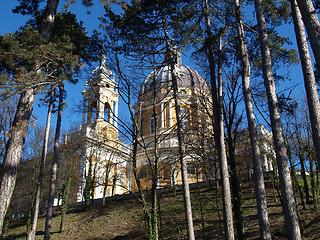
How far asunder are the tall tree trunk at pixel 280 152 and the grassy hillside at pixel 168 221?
4753mm

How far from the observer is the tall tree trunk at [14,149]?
7551 millimetres

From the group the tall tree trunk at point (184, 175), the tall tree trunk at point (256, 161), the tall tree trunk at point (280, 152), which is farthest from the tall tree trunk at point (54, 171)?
the tall tree trunk at point (280, 152)

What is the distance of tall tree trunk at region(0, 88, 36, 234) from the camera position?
7.55 meters

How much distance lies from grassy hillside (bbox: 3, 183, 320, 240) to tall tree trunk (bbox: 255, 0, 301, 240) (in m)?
4.75

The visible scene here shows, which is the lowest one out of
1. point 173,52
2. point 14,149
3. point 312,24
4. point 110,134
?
point 14,149

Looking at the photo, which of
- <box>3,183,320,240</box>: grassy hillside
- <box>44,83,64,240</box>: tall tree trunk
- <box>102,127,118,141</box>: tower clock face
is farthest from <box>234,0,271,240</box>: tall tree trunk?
<box>44,83,64,240</box>: tall tree trunk

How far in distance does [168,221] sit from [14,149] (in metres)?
9.87

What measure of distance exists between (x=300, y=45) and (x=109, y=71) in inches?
235

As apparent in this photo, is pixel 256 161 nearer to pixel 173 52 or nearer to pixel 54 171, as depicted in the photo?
pixel 173 52

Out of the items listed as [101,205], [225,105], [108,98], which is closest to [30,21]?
Result: [225,105]

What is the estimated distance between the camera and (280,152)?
6836 mm

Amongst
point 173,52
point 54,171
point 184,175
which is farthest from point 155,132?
point 54,171

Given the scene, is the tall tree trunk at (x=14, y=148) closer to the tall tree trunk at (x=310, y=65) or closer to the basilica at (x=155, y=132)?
the basilica at (x=155, y=132)

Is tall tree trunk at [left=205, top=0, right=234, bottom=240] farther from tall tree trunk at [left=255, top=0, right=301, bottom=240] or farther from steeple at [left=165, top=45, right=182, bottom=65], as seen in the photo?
tall tree trunk at [left=255, top=0, right=301, bottom=240]
